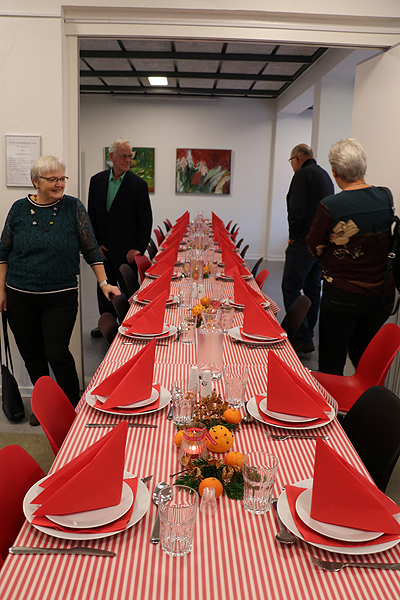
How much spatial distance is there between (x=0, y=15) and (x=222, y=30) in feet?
4.93

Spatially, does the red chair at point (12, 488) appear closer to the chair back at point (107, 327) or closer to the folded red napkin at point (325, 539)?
the folded red napkin at point (325, 539)

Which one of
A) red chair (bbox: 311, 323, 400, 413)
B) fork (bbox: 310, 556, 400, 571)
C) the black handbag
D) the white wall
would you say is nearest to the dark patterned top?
the black handbag

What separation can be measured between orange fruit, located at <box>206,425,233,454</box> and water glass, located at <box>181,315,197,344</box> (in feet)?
3.23

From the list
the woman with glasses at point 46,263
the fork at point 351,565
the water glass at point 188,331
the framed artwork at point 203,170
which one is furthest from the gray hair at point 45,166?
the framed artwork at point 203,170

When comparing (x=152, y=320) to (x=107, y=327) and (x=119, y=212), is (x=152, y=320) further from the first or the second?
(x=119, y=212)

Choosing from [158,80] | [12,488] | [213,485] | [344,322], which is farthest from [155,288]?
[158,80]

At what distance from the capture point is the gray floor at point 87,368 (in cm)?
297

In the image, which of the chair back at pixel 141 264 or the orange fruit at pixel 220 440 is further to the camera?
the chair back at pixel 141 264

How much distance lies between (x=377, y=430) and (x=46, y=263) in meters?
2.10

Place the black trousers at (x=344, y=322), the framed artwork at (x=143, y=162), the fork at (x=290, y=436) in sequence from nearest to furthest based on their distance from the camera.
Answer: the fork at (x=290, y=436) → the black trousers at (x=344, y=322) → the framed artwork at (x=143, y=162)

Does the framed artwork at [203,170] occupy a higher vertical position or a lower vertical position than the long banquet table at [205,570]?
higher

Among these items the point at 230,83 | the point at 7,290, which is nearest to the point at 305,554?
the point at 7,290

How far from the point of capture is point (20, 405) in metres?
3.42

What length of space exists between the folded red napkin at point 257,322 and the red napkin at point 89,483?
131 centimetres
